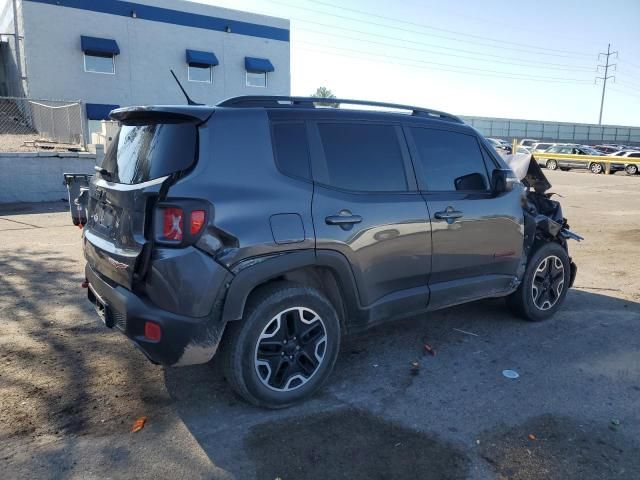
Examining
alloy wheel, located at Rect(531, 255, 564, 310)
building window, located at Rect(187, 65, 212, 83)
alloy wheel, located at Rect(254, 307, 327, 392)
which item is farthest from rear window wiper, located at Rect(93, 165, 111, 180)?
building window, located at Rect(187, 65, 212, 83)

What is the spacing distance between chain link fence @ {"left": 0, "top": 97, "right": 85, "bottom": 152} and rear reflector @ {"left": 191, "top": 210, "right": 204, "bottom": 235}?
11.0 m

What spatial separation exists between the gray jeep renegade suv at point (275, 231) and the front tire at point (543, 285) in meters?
0.87

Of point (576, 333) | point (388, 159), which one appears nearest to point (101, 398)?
point (388, 159)

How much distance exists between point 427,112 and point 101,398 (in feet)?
10.8

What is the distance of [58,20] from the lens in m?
23.1

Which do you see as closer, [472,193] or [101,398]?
[101,398]

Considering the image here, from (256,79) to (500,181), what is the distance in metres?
27.1

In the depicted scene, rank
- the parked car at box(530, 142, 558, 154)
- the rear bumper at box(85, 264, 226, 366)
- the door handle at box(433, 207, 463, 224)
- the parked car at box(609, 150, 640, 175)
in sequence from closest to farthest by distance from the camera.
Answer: the rear bumper at box(85, 264, 226, 366) < the door handle at box(433, 207, 463, 224) < the parked car at box(609, 150, 640, 175) < the parked car at box(530, 142, 558, 154)

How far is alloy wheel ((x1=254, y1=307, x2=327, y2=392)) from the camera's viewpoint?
3.24 metres

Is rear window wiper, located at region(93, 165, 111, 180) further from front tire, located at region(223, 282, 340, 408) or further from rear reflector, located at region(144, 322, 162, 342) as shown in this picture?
front tire, located at region(223, 282, 340, 408)

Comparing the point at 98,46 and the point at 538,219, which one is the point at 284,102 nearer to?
the point at 538,219

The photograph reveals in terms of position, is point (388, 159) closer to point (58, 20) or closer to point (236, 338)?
point (236, 338)

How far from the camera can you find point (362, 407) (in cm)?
337

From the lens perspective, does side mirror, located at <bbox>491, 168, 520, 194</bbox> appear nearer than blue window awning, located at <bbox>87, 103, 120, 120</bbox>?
Yes
